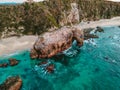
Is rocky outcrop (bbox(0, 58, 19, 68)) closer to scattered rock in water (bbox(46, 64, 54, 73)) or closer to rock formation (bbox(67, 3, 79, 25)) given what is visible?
scattered rock in water (bbox(46, 64, 54, 73))

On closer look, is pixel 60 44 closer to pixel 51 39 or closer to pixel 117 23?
pixel 51 39

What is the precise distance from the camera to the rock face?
4762cm

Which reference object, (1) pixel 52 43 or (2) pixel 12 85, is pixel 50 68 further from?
(2) pixel 12 85

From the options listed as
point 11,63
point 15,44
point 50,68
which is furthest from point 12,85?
point 15,44

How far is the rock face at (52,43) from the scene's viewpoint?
47625 millimetres

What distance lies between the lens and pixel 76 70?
40688mm

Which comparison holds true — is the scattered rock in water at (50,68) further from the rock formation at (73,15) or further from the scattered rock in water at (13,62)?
the rock formation at (73,15)

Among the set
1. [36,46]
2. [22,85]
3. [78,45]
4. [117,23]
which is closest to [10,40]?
[36,46]

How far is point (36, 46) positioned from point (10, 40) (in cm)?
1822

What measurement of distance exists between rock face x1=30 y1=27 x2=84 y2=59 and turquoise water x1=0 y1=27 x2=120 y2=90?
1664 millimetres

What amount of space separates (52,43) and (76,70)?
35.3 feet

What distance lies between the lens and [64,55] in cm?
4891

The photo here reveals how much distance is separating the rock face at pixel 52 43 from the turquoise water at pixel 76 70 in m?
1.66

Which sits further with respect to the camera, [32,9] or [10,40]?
[32,9]
